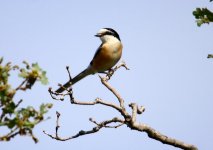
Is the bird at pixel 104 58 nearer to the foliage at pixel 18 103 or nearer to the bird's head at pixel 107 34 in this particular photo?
the bird's head at pixel 107 34

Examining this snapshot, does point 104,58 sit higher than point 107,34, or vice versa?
point 107,34

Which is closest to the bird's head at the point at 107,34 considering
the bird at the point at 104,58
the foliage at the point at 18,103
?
the bird at the point at 104,58

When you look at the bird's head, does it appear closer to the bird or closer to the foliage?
the bird

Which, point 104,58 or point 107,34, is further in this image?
point 107,34

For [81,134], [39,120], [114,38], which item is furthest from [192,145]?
[114,38]

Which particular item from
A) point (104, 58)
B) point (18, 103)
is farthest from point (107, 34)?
point (18, 103)

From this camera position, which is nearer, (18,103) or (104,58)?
(18,103)

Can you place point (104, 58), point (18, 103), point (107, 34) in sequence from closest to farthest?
point (18, 103), point (104, 58), point (107, 34)

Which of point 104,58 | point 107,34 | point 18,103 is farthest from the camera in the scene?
point 107,34

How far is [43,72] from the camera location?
3207mm

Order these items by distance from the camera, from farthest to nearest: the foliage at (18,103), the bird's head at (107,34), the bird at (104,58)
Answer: the bird's head at (107,34)
the bird at (104,58)
the foliage at (18,103)

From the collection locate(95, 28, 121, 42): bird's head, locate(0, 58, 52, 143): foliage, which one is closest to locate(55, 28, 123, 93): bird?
locate(95, 28, 121, 42): bird's head

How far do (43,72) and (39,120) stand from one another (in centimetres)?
42

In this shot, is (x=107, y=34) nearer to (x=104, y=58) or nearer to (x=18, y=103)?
(x=104, y=58)
